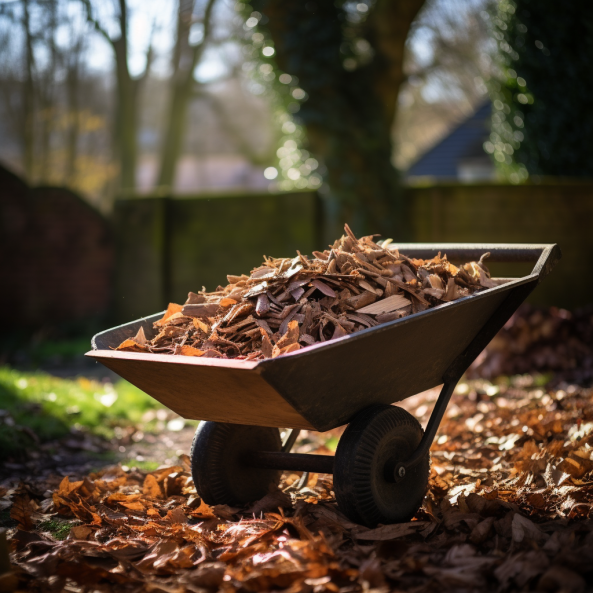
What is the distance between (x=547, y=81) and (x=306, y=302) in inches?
221

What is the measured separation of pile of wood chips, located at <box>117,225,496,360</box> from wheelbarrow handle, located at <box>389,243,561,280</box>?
0.67ft

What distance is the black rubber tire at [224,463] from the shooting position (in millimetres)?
2939

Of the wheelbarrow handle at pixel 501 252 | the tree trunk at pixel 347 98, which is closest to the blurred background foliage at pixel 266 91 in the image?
the tree trunk at pixel 347 98

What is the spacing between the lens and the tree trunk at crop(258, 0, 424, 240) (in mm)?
7410

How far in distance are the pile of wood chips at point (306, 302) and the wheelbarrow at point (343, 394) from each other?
0.45 ft

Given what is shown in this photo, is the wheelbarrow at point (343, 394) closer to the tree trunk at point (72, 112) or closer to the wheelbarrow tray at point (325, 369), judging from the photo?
the wheelbarrow tray at point (325, 369)

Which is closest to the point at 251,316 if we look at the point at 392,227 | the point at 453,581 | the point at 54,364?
the point at 453,581

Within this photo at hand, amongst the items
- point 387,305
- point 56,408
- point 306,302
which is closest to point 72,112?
point 56,408

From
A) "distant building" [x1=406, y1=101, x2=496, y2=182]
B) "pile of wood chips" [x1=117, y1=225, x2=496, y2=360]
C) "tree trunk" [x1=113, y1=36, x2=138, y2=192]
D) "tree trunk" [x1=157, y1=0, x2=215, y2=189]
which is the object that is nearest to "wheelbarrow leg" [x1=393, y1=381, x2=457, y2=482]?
"pile of wood chips" [x1=117, y1=225, x2=496, y2=360]

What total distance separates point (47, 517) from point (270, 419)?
1.23 m

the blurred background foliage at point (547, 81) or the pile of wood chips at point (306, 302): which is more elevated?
the blurred background foliage at point (547, 81)

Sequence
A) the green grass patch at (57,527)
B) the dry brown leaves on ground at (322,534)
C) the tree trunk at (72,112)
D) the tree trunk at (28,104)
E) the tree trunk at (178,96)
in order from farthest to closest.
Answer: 1. the tree trunk at (178,96)
2. the tree trunk at (72,112)
3. the tree trunk at (28,104)
4. the green grass patch at (57,527)
5. the dry brown leaves on ground at (322,534)

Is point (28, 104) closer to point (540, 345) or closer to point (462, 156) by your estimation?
point (462, 156)

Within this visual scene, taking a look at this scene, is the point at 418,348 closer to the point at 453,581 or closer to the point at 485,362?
the point at 453,581
